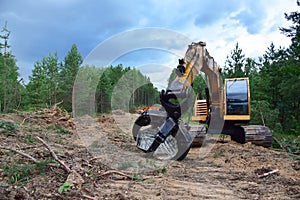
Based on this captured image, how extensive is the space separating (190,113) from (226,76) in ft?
53.8

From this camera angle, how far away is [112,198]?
2.73 meters

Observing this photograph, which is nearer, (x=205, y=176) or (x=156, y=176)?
(x=156, y=176)

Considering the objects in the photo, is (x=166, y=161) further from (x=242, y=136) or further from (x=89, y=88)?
(x=89, y=88)

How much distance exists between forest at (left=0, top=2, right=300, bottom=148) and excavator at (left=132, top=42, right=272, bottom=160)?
74 cm

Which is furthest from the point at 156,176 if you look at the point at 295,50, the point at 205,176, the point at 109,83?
the point at 295,50

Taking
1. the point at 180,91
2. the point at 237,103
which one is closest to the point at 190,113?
the point at 180,91

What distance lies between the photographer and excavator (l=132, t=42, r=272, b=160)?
5016 millimetres

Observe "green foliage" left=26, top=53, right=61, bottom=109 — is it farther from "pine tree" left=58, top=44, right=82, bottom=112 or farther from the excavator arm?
the excavator arm

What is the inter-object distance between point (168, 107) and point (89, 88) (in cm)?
541

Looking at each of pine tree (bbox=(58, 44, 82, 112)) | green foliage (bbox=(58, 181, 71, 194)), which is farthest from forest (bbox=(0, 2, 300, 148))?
green foliage (bbox=(58, 181, 71, 194))

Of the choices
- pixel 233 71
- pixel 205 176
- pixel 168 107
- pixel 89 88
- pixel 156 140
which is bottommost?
pixel 205 176

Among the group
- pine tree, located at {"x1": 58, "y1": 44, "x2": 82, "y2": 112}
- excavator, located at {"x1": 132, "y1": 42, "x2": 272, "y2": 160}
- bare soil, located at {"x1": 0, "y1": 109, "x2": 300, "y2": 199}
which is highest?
pine tree, located at {"x1": 58, "y1": 44, "x2": 82, "y2": 112}

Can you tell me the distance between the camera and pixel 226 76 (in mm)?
21969

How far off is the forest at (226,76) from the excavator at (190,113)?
0.74m
